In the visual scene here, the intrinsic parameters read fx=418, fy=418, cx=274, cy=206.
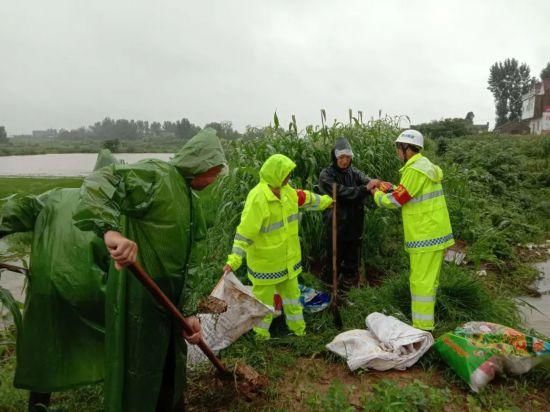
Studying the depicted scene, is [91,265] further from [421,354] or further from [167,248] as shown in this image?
[421,354]

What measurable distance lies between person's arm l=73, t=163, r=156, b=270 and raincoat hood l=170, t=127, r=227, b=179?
0.67ft

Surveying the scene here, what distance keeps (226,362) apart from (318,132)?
367 cm

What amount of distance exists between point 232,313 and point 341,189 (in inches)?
76.7

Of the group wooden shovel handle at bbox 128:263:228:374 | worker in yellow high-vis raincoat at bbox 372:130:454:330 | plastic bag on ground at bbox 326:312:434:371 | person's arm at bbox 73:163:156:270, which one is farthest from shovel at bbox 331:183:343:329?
person's arm at bbox 73:163:156:270

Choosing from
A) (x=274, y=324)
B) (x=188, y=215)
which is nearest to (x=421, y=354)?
(x=274, y=324)

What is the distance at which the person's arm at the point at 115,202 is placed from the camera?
5.85ft

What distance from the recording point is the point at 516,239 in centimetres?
732

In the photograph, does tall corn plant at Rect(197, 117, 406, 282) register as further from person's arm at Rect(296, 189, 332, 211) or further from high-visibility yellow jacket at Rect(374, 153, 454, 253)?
high-visibility yellow jacket at Rect(374, 153, 454, 253)

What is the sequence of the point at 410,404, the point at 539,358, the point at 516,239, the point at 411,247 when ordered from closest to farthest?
the point at 410,404 → the point at 539,358 → the point at 411,247 → the point at 516,239

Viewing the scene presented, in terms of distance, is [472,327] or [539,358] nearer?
[539,358]

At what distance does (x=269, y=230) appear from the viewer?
3631 mm

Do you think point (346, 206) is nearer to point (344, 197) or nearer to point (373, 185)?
point (344, 197)

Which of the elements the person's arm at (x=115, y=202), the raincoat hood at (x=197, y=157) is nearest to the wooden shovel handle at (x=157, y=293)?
the person's arm at (x=115, y=202)

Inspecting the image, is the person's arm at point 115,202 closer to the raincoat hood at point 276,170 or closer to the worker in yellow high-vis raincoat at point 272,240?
the worker in yellow high-vis raincoat at point 272,240
